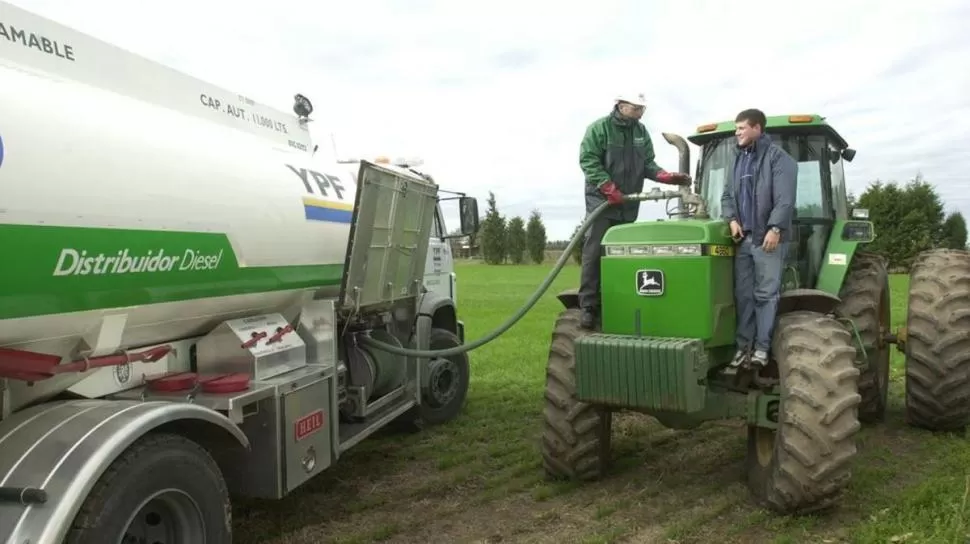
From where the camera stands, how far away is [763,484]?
15.5 feet

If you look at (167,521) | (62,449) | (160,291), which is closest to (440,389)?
(160,291)

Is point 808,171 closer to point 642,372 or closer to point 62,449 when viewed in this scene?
point 642,372

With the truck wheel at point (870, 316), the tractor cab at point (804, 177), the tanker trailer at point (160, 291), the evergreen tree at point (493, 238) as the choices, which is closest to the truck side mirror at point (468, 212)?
the tanker trailer at point (160, 291)

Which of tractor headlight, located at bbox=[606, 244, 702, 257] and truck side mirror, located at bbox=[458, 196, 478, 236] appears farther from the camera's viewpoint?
truck side mirror, located at bbox=[458, 196, 478, 236]

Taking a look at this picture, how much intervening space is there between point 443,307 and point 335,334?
2532 millimetres

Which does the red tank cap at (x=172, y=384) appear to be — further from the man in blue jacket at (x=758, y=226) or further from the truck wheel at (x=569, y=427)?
the man in blue jacket at (x=758, y=226)

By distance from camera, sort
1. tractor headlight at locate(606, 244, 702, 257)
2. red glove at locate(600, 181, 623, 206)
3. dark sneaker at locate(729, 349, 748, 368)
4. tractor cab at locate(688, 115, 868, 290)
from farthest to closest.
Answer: tractor cab at locate(688, 115, 868, 290)
red glove at locate(600, 181, 623, 206)
dark sneaker at locate(729, 349, 748, 368)
tractor headlight at locate(606, 244, 702, 257)

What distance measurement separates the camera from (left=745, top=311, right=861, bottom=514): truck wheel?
427 centimetres

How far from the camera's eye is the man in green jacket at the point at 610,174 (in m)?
5.41

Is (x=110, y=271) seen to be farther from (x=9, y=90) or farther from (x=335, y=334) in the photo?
(x=335, y=334)

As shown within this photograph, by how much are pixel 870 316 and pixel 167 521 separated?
5452 mm

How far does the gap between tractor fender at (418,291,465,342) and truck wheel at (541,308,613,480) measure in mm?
1980

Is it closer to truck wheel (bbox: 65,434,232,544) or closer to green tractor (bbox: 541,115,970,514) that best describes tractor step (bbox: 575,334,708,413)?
green tractor (bbox: 541,115,970,514)

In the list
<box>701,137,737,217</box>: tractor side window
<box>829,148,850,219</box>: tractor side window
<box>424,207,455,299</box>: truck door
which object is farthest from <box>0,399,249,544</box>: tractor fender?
<box>829,148,850,219</box>: tractor side window
